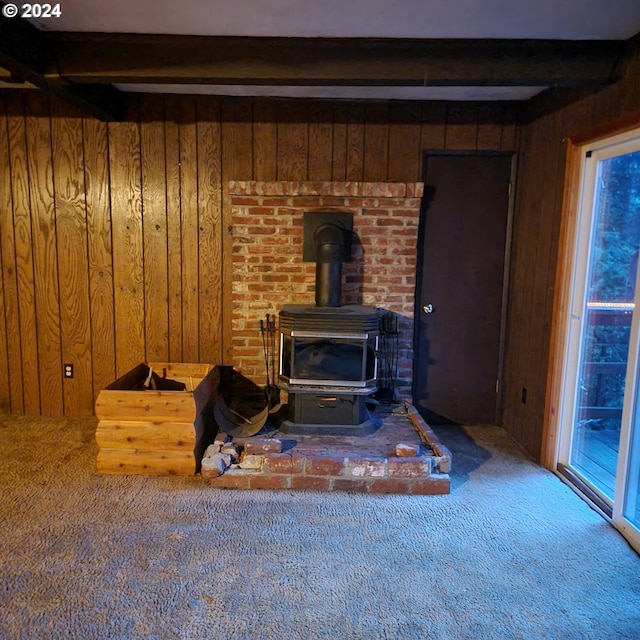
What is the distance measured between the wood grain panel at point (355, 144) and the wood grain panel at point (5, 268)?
97.0 inches

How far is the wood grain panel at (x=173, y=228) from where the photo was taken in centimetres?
355

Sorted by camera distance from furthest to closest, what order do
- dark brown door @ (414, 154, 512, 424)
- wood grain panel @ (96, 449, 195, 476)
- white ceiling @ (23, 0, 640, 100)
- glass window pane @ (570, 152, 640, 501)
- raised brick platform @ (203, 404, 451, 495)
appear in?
1. dark brown door @ (414, 154, 512, 424)
2. wood grain panel @ (96, 449, 195, 476)
3. raised brick platform @ (203, 404, 451, 495)
4. glass window pane @ (570, 152, 640, 501)
5. white ceiling @ (23, 0, 640, 100)

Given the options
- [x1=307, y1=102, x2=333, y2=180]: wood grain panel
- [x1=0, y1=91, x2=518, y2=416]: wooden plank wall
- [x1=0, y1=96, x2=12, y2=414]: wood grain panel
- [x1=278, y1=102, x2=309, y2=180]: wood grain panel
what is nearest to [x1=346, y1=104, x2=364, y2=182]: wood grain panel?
[x1=0, y1=91, x2=518, y2=416]: wooden plank wall

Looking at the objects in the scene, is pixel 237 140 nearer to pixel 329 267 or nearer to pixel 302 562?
pixel 329 267

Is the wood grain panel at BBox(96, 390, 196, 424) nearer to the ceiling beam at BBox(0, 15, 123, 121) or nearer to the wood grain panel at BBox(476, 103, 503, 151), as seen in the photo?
the ceiling beam at BBox(0, 15, 123, 121)

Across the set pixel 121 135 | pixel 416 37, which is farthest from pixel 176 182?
pixel 416 37

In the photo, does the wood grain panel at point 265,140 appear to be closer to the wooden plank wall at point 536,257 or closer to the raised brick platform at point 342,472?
the wooden plank wall at point 536,257

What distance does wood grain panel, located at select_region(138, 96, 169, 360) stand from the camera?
3559 mm

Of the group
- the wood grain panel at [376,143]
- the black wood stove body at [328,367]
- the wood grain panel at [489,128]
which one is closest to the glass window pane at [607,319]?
the wood grain panel at [489,128]

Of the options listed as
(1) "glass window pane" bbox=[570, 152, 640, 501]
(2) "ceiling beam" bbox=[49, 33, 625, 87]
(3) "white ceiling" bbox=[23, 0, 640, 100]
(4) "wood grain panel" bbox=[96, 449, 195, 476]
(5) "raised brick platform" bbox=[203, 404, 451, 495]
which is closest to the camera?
(3) "white ceiling" bbox=[23, 0, 640, 100]

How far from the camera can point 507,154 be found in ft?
11.9

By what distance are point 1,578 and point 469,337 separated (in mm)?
3127

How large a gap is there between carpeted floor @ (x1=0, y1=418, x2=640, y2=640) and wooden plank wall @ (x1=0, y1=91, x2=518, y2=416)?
1.09 metres

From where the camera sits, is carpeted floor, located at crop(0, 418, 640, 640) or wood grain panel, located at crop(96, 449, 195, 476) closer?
carpeted floor, located at crop(0, 418, 640, 640)
